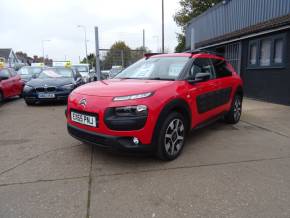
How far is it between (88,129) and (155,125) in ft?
3.09

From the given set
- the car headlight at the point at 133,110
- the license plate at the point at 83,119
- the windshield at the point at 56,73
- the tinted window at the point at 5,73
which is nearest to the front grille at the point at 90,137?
the license plate at the point at 83,119

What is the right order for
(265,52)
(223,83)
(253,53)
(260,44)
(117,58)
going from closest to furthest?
1. (223,83)
2. (265,52)
3. (260,44)
4. (253,53)
5. (117,58)

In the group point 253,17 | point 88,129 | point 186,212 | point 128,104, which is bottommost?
point 186,212

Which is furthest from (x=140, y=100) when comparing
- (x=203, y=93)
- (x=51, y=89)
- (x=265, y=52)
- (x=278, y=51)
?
(x=265, y=52)

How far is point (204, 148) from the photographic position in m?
4.39

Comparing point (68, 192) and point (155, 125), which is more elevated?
point (155, 125)

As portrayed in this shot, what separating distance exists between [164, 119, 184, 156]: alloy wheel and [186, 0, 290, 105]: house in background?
637cm

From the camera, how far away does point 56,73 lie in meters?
10.1

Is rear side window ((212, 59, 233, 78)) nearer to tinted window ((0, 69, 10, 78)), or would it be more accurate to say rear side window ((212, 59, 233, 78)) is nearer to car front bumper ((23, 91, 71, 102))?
car front bumper ((23, 91, 71, 102))

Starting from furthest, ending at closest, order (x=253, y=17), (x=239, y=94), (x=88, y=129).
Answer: (x=253, y=17) < (x=239, y=94) < (x=88, y=129)

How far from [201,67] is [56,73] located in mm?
7047

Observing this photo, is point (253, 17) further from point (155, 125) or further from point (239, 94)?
point (155, 125)

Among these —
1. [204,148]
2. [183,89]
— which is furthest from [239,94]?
[183,89]

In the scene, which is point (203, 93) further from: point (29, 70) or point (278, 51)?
point (29, 70)
